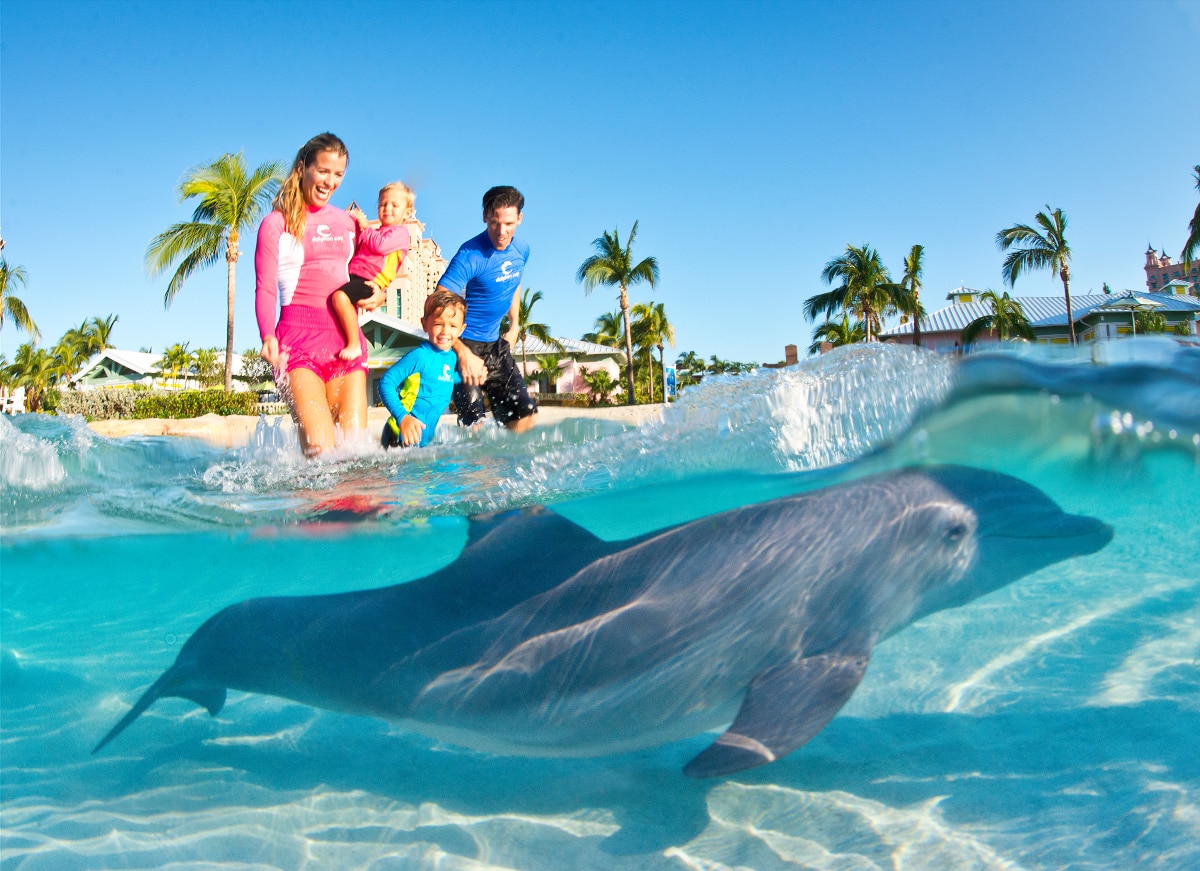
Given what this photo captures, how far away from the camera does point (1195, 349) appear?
4688mm

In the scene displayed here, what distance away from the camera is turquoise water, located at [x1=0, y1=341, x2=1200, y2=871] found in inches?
141

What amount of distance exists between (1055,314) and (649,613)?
158 feet

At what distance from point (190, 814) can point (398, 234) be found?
3686 millimetres

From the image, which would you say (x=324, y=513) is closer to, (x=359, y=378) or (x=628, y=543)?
(x=359, y=378)

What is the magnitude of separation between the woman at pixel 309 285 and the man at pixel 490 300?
2.46 ft

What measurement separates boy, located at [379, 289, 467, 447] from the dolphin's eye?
3518mm

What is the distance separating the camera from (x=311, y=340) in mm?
5219

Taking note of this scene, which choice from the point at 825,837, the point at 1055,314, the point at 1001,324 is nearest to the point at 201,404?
the point at 825,837

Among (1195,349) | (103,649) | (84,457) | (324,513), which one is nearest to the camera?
(1195,349)

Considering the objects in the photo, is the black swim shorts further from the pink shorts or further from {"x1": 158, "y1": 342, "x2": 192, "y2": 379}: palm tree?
{"x1": 158, "y1": 342, "x2": 192, "y2": 379}: palm tree

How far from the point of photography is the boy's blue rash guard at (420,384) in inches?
225

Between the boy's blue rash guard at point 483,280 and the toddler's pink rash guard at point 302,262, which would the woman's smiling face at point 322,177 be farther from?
the boy's blue rash guard at point 483,280

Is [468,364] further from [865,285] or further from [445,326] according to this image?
[865,285]

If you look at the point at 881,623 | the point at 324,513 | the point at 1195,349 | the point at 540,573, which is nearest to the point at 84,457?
the point at 324,513
